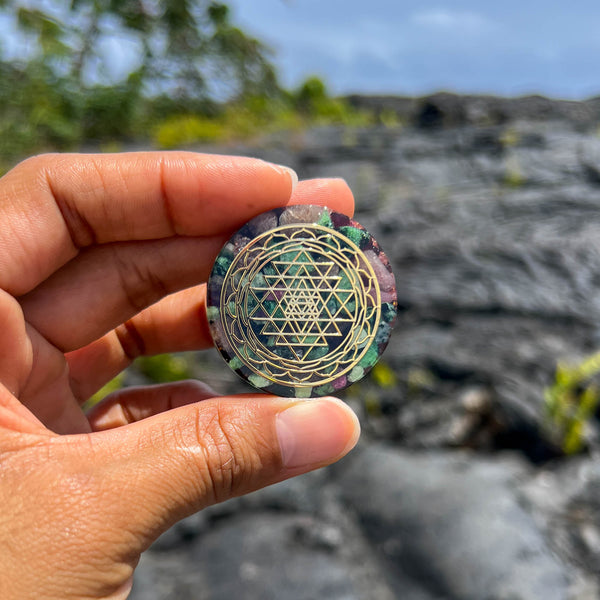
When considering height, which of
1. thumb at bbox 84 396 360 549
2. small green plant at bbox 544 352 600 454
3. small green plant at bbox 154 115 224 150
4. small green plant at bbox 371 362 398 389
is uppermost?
small green plant at bbox 154 115 224 150

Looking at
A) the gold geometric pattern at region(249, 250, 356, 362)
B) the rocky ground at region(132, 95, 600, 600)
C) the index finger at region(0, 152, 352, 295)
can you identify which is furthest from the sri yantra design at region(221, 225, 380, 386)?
the rocky ground at region(132, 95, 600, 600)

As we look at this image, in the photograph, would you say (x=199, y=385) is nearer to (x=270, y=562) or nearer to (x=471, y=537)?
(x=270, y=562)

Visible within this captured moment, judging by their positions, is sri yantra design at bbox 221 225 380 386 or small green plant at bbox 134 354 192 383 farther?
small green plant at bbox 134 354 192 383

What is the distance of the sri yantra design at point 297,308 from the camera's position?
1.89m

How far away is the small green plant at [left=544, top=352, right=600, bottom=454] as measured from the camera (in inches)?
142

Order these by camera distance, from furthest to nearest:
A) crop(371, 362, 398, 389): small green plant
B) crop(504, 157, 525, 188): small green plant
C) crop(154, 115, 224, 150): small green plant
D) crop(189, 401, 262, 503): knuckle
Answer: crop(154, 115, 224, 150): small green plant → crop(504, 157, 525, 188): small green plant → crop(371, 362, 398, 389): small green plant → crop(189, 401, 262, 503): knuckle

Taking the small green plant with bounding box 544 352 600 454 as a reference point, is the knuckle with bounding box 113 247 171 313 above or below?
above

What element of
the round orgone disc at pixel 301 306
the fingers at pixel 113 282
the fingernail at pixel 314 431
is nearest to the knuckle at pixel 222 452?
the fingernail at pixel 314 431

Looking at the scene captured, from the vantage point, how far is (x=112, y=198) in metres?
2.07

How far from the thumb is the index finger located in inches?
29.2

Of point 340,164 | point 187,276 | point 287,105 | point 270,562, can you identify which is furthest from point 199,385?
point 287,105

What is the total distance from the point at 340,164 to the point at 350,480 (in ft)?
12.2

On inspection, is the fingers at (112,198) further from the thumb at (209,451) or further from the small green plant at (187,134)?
the small green plant at (187,134)

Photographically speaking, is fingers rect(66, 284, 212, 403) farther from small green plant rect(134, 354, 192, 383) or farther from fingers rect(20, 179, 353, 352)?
small green plant rect(134, 354, 192, 383)
